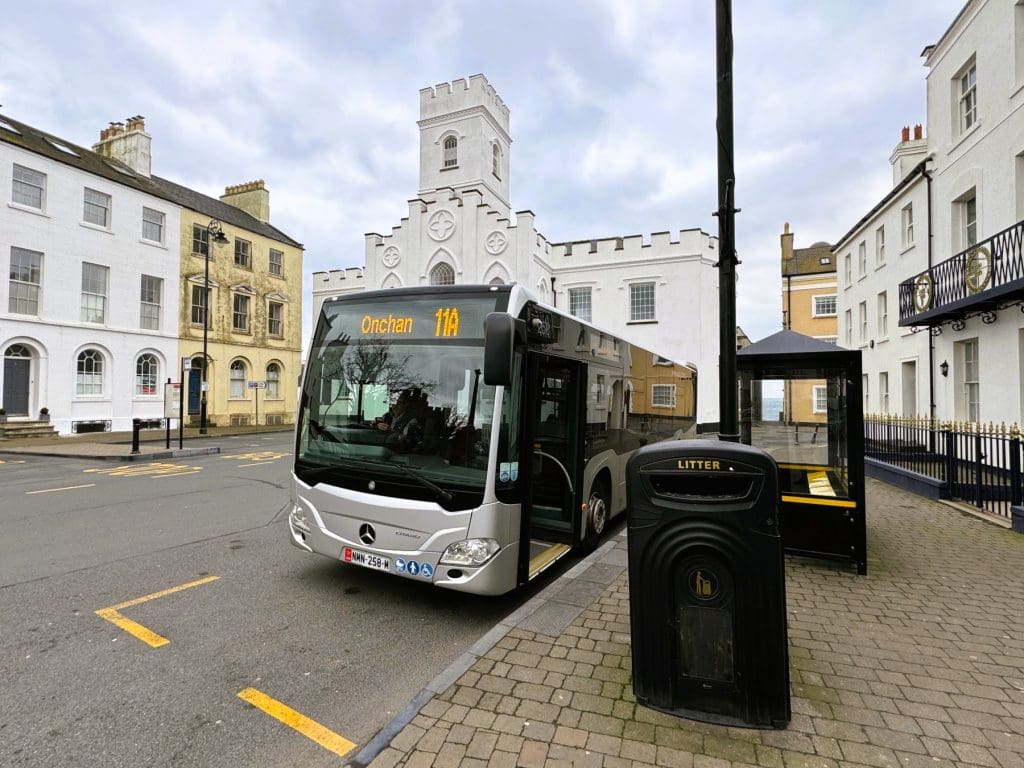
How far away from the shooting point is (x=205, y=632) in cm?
386

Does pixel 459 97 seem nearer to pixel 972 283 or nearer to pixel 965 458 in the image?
pixel 972 283

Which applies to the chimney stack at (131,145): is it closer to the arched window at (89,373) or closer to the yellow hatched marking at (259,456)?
the arched window at (89,373)

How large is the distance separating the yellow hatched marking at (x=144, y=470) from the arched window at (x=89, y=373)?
452 inches

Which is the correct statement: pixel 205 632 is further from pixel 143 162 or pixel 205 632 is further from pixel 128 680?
pixel 143 162

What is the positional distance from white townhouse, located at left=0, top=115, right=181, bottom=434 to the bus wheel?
933 inches

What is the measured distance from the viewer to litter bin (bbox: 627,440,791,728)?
8.54 ft

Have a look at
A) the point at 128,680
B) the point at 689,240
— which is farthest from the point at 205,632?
the point at 689,240

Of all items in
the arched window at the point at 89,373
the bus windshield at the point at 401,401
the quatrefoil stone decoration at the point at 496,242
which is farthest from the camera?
the quatrefoil stone decoration at the point at 496,242

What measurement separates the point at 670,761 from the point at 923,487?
9.47 m

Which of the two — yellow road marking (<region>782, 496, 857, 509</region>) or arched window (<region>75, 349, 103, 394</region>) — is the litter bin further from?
arched window (<region>75, 349, 103, 394</region>)

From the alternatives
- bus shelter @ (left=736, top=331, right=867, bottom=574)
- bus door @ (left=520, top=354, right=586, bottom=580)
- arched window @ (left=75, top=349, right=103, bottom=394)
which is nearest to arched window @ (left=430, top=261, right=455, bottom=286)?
arched window @ (left=75, top=349, right=103, bottom=394)

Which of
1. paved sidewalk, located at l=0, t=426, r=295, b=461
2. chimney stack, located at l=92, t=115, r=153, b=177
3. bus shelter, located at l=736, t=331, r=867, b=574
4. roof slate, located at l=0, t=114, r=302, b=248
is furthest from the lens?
chimney stack, located at l=92, t=115, r=153, b=177

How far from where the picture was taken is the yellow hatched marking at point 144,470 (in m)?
11.9

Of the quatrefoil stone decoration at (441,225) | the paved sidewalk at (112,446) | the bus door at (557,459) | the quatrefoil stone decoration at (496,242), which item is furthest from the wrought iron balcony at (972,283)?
the quatrefoil stone decoration at (441,225)
